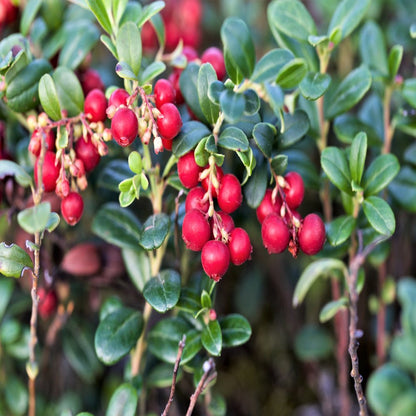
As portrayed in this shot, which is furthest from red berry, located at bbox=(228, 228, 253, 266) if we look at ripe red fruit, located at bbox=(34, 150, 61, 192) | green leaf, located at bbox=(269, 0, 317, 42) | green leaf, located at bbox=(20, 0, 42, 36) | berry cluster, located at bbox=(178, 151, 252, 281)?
green leaf, located at bbox=(20, 0, 42, 36)

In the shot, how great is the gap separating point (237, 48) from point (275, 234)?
1.06ft

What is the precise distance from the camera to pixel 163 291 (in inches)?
37.7

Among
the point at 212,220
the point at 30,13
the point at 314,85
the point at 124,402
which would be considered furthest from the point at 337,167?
the point at 30,13

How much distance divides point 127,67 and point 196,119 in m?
0.21

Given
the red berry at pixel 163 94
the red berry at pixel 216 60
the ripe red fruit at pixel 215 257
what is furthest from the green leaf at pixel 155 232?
the red berry at pixel 216 60

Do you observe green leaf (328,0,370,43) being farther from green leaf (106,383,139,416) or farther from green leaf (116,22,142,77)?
green leaf (106,383,139,416)

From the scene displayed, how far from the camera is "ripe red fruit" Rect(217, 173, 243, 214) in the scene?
0.86 metres

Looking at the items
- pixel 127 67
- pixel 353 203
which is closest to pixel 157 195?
pixel 127 67

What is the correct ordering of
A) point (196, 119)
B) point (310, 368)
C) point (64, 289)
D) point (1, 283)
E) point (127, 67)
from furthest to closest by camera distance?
point (310, 368) < point (64, 289) < point (1, 283) < point (196, 119) < point (127, 67)

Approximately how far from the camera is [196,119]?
1022 mm

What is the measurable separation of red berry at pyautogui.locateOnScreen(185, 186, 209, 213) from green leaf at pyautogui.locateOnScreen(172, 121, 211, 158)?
67 millimetres

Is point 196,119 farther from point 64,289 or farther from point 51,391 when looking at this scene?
point 51,391

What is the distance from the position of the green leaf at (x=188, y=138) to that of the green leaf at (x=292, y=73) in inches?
6.5

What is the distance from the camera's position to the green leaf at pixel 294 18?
1079mm
